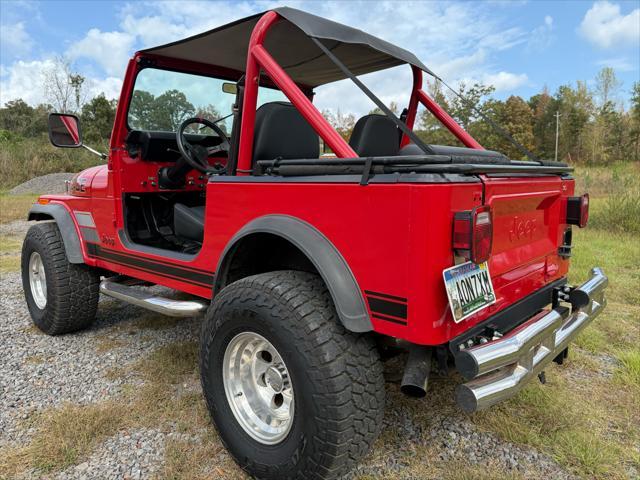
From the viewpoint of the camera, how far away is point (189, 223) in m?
3.15

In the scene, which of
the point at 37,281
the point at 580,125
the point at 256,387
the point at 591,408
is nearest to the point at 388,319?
the point at 256,387

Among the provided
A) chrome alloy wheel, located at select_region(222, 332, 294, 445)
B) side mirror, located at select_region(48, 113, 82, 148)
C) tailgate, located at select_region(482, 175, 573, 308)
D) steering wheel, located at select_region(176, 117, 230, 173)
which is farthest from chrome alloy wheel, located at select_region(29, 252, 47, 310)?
tailgate, located at select_region(482, 175, 573, 308)

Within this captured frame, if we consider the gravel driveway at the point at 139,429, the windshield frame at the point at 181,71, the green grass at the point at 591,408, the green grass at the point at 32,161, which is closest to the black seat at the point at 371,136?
the windshield frame at the point at 181,71

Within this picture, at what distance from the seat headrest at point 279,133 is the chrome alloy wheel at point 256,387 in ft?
3.21

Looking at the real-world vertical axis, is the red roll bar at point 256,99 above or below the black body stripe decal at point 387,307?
above

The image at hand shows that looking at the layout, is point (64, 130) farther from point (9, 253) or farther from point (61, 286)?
point (9, 253)

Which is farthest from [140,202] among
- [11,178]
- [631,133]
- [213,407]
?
[631,133]

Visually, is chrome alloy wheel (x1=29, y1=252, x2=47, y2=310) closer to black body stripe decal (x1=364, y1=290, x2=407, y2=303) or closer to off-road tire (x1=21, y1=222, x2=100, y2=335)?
off-road tire (x1=21, y1=222, x2=100, y2=335)

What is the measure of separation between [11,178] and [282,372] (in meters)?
22.4

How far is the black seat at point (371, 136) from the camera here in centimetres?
278

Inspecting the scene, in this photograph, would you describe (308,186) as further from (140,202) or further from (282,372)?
(140,202)

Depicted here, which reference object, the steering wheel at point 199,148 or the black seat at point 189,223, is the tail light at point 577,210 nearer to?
the steering wheel at point 199,148

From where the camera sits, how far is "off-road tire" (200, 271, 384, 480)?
5.69 feet

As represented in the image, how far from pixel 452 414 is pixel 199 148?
261cm
